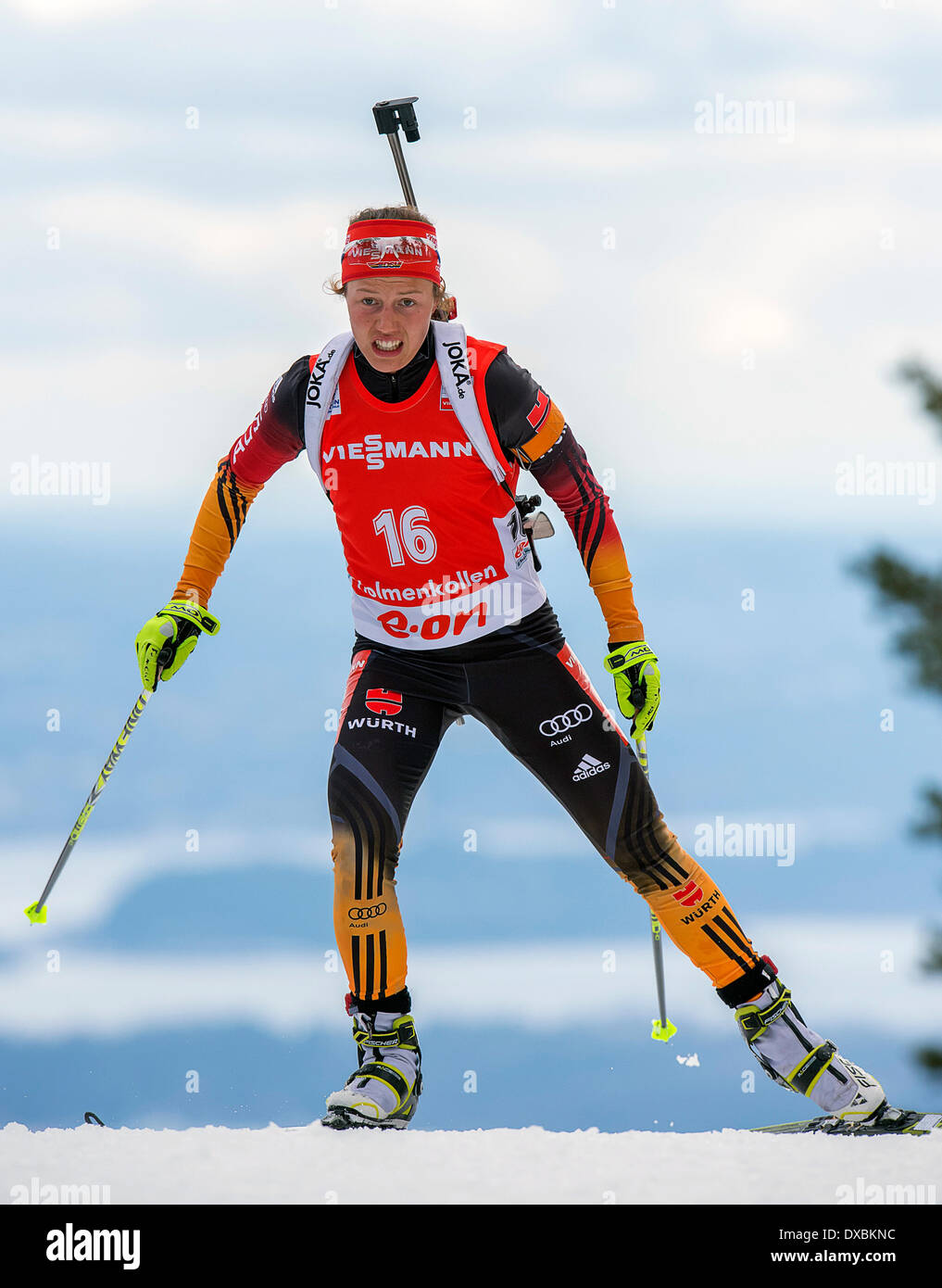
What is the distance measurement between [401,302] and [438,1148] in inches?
118

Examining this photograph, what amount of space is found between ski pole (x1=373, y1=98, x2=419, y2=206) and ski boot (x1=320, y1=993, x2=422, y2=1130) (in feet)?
10.8

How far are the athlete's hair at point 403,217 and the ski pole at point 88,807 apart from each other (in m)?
1.76

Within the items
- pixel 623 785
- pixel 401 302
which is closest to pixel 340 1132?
pixel 623 785

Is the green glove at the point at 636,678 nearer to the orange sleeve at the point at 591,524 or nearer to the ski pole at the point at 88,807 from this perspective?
the orange sleeve at the point at 591,524

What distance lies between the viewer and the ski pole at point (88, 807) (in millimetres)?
5375

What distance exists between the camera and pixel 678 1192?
414cm

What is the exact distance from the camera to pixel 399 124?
5570mm

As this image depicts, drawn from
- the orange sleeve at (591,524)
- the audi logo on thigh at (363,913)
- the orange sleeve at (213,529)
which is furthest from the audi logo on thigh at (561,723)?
the orange sleeve at (213,529)

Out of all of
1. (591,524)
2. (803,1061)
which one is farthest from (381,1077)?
(591,524)

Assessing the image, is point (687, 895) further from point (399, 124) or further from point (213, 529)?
point (399, 124)

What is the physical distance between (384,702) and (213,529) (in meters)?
1.11
